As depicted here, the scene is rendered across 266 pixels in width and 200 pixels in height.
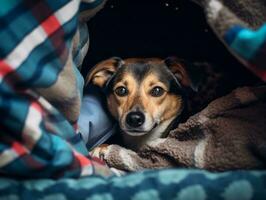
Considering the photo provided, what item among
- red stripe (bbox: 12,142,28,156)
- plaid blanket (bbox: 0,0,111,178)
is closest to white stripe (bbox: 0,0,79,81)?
plaid blanket (bbox: 0,0,111,178)

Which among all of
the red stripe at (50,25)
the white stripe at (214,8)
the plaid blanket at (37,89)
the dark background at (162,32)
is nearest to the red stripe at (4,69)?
the plaid blanket at (37,89)

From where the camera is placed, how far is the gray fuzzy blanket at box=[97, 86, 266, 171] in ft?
3.52

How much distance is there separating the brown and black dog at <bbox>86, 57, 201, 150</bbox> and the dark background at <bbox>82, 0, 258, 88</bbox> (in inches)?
2.4

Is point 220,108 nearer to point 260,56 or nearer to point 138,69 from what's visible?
point 260,56

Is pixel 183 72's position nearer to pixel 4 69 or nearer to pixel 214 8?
pixel 214 8

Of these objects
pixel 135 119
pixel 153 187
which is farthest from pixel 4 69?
pixel 135 119

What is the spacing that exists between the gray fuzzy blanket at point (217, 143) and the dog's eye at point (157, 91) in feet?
1.26

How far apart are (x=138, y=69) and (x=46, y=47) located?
0.87 meters

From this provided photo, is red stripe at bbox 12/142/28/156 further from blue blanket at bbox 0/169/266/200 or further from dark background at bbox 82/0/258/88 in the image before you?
dark background at bbox 82/0/258/88

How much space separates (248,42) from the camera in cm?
85

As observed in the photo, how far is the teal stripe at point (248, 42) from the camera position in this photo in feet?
2.76

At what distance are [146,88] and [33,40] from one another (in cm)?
87

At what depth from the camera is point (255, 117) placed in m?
1.16

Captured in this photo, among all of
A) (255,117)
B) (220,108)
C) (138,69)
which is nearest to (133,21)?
(138,69)
